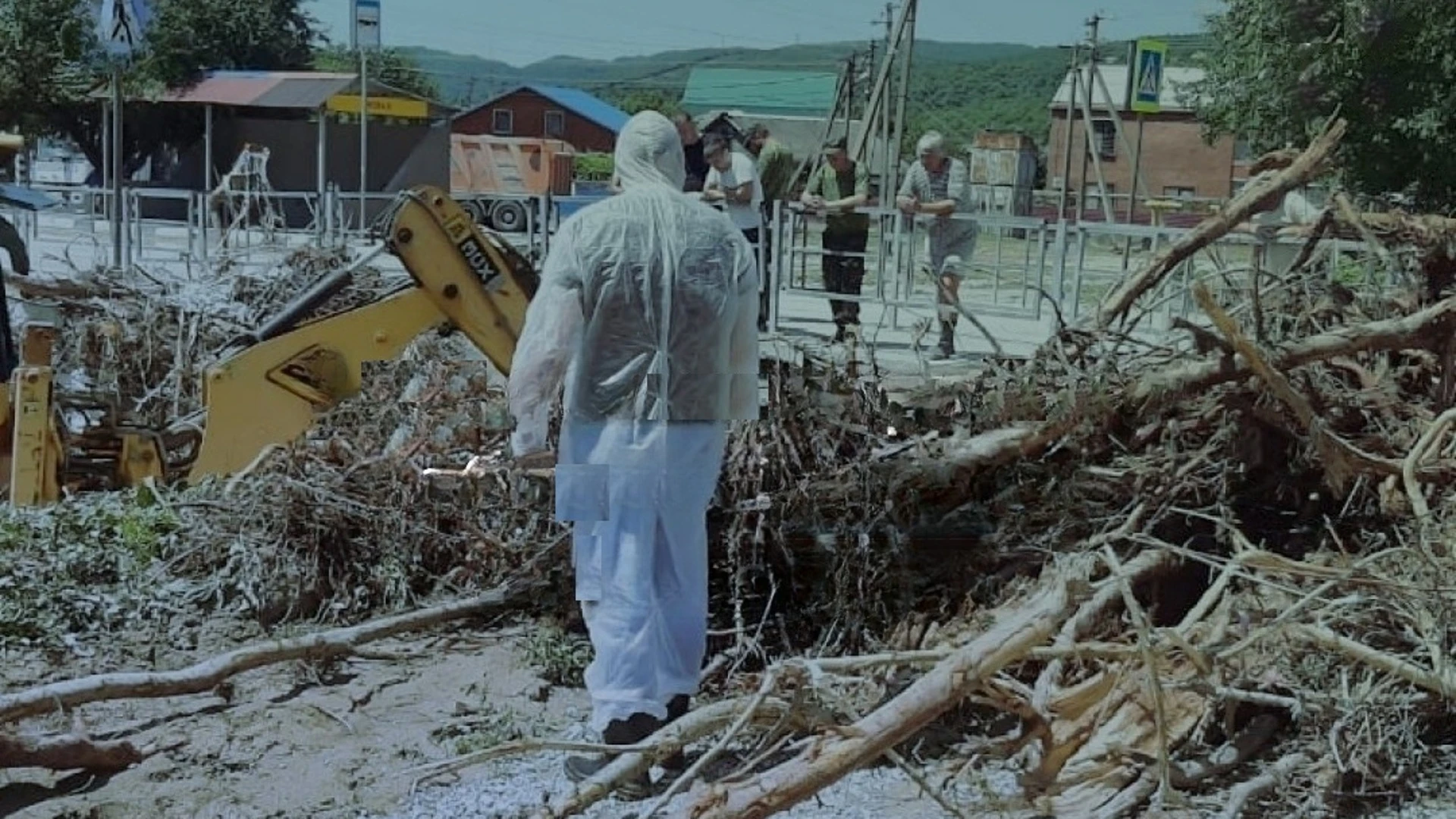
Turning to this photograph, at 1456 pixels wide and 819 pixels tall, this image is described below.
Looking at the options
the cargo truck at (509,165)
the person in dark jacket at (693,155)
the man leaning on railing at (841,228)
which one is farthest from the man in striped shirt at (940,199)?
the cargo truck at (509,165)

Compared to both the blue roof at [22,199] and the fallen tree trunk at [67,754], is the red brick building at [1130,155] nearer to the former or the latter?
the blue roof at [22,199]

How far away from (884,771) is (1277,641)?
109 cm

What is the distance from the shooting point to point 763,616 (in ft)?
18.5

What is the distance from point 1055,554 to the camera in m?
5.46

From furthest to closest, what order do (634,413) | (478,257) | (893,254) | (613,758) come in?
(893,254) < (478,257) < (634,413) < (613,758)

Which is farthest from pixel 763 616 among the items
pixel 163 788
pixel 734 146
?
pixel 734 146

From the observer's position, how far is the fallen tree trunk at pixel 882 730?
12.8 feet

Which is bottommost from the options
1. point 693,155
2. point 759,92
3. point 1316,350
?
point 1316,350

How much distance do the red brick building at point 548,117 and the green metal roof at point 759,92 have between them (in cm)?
269

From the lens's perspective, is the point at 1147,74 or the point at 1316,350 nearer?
the point at 1316,350


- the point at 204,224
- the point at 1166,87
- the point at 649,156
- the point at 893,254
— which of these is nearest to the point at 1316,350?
the point at 649,156

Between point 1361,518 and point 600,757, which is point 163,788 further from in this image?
point 1361,518

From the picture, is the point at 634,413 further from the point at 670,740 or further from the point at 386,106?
the point at 386,106

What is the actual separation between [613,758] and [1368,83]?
11.0m
